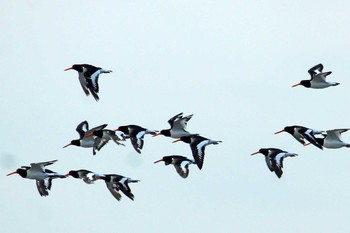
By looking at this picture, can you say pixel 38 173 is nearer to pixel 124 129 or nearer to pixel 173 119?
pixel 124 129

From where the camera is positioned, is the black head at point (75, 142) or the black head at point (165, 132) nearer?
the black head at point (165, 132)

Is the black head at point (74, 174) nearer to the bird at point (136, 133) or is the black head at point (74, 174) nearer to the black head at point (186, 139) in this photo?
the bird at point (136, 133)

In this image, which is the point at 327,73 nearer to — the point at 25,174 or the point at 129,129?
the point at 129,129

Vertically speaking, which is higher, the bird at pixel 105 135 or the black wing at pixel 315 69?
the black wing at pixel 315 69

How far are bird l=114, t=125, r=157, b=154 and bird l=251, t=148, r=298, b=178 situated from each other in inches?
169

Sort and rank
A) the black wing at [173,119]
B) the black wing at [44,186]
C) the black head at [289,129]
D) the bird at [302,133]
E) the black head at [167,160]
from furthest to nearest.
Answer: the black head at [167,160] < the black wing at [173,119] < the black wing at [44,186] < the black head at [289,129] < the bird at [302,133]

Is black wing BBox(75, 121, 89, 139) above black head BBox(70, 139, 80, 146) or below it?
above

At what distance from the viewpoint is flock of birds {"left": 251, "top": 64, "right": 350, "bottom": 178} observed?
1945 inches

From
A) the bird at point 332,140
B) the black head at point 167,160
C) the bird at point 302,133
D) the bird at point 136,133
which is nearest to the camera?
the bird at point 302,133

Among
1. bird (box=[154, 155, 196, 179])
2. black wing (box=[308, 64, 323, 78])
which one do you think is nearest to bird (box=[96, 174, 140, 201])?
bird (box=[154, 155, 196, 179])

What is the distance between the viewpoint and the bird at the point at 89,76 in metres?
49.9

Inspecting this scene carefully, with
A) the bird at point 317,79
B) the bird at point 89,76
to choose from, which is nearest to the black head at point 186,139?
the bird at point 89,76

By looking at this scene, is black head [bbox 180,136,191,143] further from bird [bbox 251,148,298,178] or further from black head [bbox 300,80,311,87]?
black head [bbox 300,80,311,87]

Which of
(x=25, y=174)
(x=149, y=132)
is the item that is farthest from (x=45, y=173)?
(x=149, y=132)
